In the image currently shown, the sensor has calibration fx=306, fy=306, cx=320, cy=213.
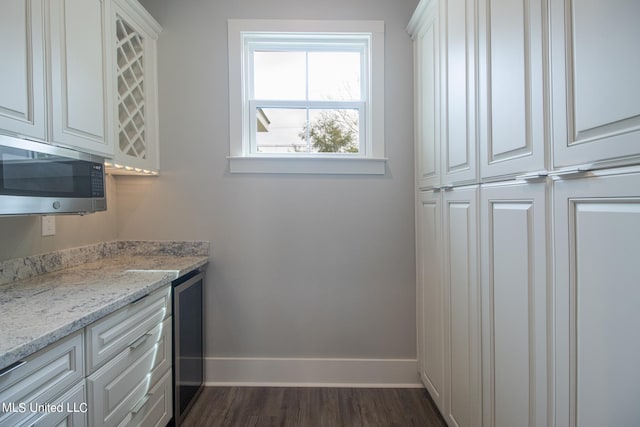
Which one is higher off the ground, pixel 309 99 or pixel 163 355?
pixel 309 99

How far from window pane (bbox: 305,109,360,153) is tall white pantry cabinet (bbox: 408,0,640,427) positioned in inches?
29.3

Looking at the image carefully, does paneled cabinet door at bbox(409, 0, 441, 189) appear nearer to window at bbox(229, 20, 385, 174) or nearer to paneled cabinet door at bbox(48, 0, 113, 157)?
window at bbox(229, 20, 385, 174)

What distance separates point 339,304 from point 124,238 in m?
1.56

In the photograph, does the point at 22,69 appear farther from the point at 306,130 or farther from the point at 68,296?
the point at 306,130

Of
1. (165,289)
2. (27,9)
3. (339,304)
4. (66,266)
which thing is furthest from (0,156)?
(339,304)

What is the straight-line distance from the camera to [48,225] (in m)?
1.58

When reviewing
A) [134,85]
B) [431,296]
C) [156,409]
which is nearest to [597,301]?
[431,296]

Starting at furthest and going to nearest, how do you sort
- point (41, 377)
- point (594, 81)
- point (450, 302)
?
point (450, 302)
point (41, 377)
point (594, 81)

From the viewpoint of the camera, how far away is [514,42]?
994 millimetres

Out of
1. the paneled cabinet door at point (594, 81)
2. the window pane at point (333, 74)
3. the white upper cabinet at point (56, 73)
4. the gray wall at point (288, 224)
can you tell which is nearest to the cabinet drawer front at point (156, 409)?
the gray wall at point (288, 224)

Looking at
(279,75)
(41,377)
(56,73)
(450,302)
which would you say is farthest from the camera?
(279,75)

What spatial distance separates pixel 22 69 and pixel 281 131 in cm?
138

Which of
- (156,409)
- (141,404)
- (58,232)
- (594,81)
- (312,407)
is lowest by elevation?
(312,407)

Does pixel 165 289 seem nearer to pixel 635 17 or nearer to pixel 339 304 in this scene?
pixel 339 304
